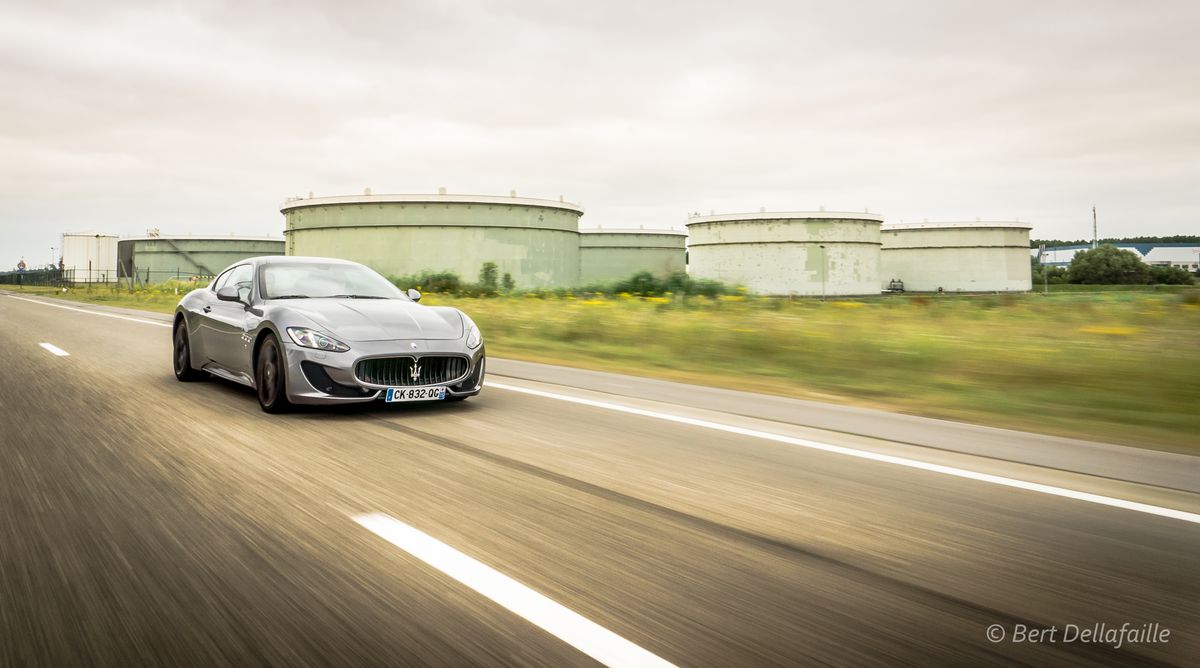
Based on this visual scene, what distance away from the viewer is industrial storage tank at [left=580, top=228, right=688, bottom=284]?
72000 mm

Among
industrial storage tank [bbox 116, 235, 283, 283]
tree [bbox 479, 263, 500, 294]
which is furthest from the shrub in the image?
industrial storage tank [bbox 116, 235, 283, 283]

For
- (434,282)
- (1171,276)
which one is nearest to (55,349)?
(434,282)

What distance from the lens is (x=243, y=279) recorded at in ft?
29.7

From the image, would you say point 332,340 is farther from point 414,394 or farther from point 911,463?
point 911,463

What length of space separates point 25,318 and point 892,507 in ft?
82.8

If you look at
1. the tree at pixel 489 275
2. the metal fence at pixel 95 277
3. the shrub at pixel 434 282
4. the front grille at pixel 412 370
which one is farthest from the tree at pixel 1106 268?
the front grille at pixel 412 370

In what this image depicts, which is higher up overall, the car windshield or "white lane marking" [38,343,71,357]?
the car windshield

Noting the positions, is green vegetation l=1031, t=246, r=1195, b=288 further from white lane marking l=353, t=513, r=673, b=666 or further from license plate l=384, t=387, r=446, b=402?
white lane marking l=353, t=513, r=673, b=666

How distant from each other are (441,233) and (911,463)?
4726cm

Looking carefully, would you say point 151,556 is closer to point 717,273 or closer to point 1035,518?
point 1035,518

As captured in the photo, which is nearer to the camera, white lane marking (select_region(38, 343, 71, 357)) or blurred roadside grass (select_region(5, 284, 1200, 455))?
blurred roadside grass (select_region(5, 284, 1200, 455))

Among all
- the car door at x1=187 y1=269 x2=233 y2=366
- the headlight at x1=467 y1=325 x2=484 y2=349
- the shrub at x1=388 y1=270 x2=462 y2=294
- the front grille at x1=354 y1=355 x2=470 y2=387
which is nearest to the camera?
the front grille at x1=354 y1=355 x2=470 y2=387

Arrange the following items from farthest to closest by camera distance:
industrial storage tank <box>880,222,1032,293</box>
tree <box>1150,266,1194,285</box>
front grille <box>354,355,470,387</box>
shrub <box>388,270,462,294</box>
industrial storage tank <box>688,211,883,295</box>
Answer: industrial storage tank <box>880,222,1032,293</box>, tree <box>1150,266,1194,285</box>, industrial storage tank <box>688,211,883,295</box>, shrub <box>388,270,462,294</box>, front grille <box>354,355,470,387</box>

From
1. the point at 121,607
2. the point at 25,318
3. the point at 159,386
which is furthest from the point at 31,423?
the point at 25,318
